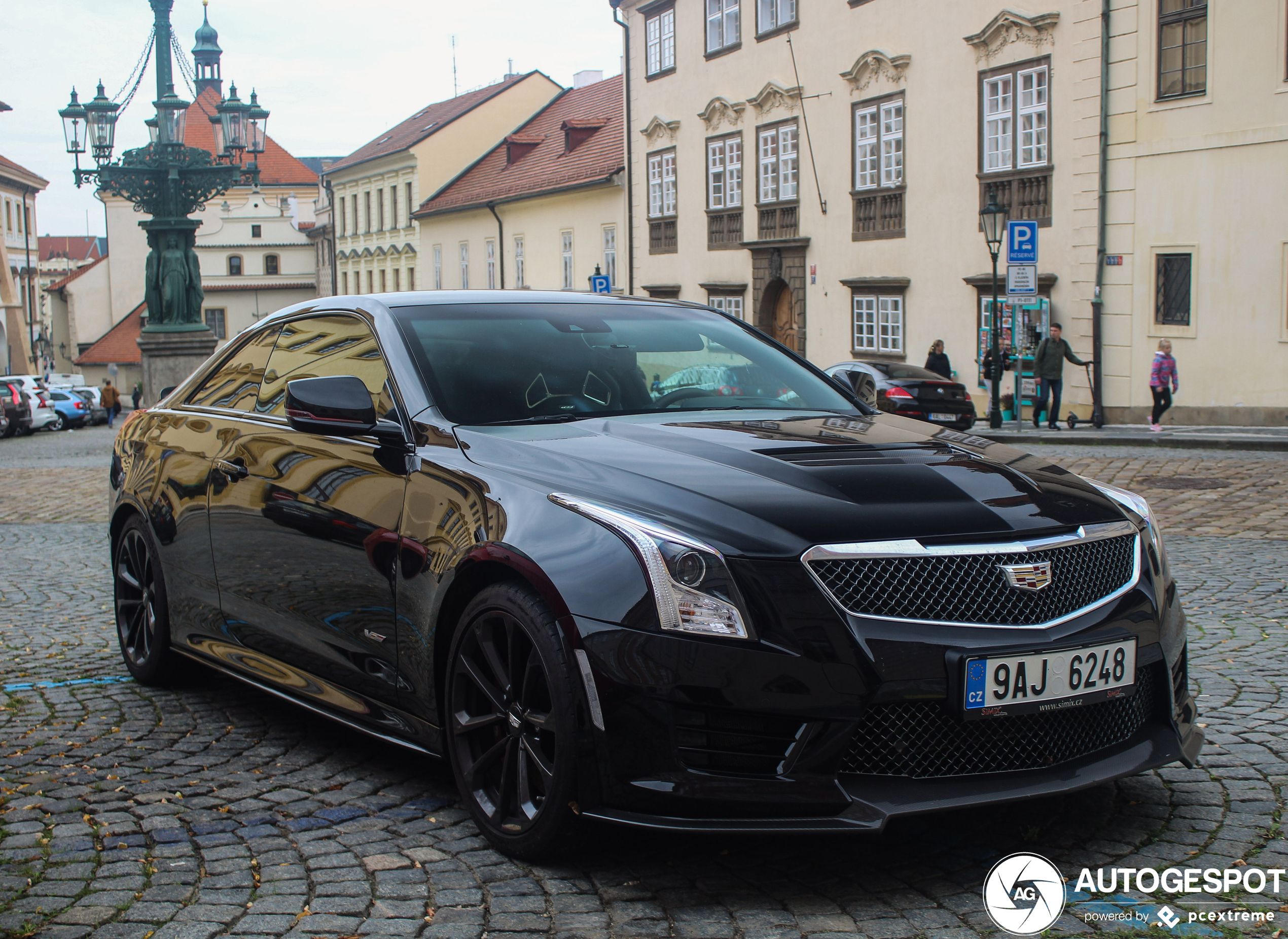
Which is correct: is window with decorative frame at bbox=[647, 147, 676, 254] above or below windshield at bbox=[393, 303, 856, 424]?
above

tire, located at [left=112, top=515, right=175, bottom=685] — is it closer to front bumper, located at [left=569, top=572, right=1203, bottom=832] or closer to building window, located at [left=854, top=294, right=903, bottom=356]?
front bumper, located at [left=569, top=572, right=1203, bottom=832]

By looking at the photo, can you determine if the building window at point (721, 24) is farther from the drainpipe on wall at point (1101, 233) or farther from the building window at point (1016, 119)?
the drainpipe on wall at point (1101, 233)

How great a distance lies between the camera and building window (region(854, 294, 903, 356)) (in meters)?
30.6

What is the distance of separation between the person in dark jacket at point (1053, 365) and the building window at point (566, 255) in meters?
25.0

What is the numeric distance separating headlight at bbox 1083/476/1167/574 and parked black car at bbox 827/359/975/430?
751 inches

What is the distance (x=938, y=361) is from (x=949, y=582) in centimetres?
2459

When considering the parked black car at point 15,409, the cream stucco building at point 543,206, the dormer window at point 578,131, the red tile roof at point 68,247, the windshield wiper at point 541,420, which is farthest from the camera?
the red tile roof at point 68,247

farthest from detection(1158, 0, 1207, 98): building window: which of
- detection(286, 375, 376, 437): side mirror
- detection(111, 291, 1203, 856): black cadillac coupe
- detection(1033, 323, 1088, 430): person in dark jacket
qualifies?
detection(286, 375, 376, 437): side mirror

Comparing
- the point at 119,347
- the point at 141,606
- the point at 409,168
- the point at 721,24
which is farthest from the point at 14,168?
the point at 141,606

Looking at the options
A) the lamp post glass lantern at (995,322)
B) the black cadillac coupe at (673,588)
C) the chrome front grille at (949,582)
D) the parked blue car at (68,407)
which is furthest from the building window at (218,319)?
the chrome front grille at (949,582)

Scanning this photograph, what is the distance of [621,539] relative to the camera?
346cm

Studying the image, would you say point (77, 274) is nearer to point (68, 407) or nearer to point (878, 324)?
point (68, 407)

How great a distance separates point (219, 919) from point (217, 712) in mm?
2237

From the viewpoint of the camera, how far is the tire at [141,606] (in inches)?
228
